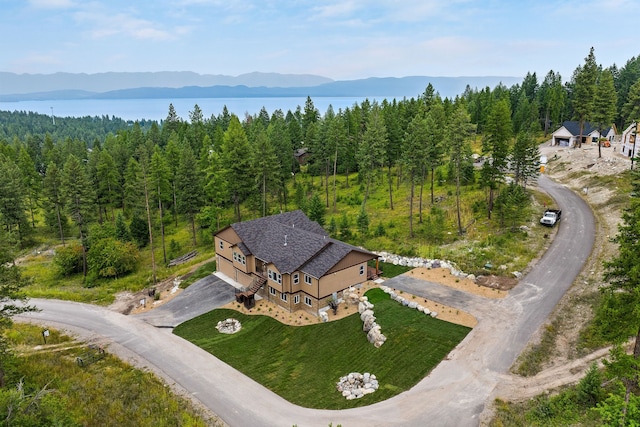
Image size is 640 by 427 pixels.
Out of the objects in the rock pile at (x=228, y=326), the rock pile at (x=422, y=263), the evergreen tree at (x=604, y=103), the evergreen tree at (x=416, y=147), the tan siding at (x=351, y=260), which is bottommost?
the rock pile at (x=228, y=326)

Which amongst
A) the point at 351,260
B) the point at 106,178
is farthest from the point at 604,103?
the point at 106,178

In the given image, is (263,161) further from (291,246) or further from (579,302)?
(579,302)

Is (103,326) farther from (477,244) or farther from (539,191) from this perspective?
(539,191)

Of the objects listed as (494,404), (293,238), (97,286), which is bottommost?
(97,286)

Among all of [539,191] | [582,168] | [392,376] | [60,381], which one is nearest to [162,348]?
[60,381]

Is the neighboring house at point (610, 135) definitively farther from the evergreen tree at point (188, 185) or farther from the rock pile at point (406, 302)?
the evergreen tree at point (188, 185)

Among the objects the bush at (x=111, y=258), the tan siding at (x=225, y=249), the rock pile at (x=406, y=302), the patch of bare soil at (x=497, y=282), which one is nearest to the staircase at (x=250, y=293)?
the tan siding at (x=225, y=249)
